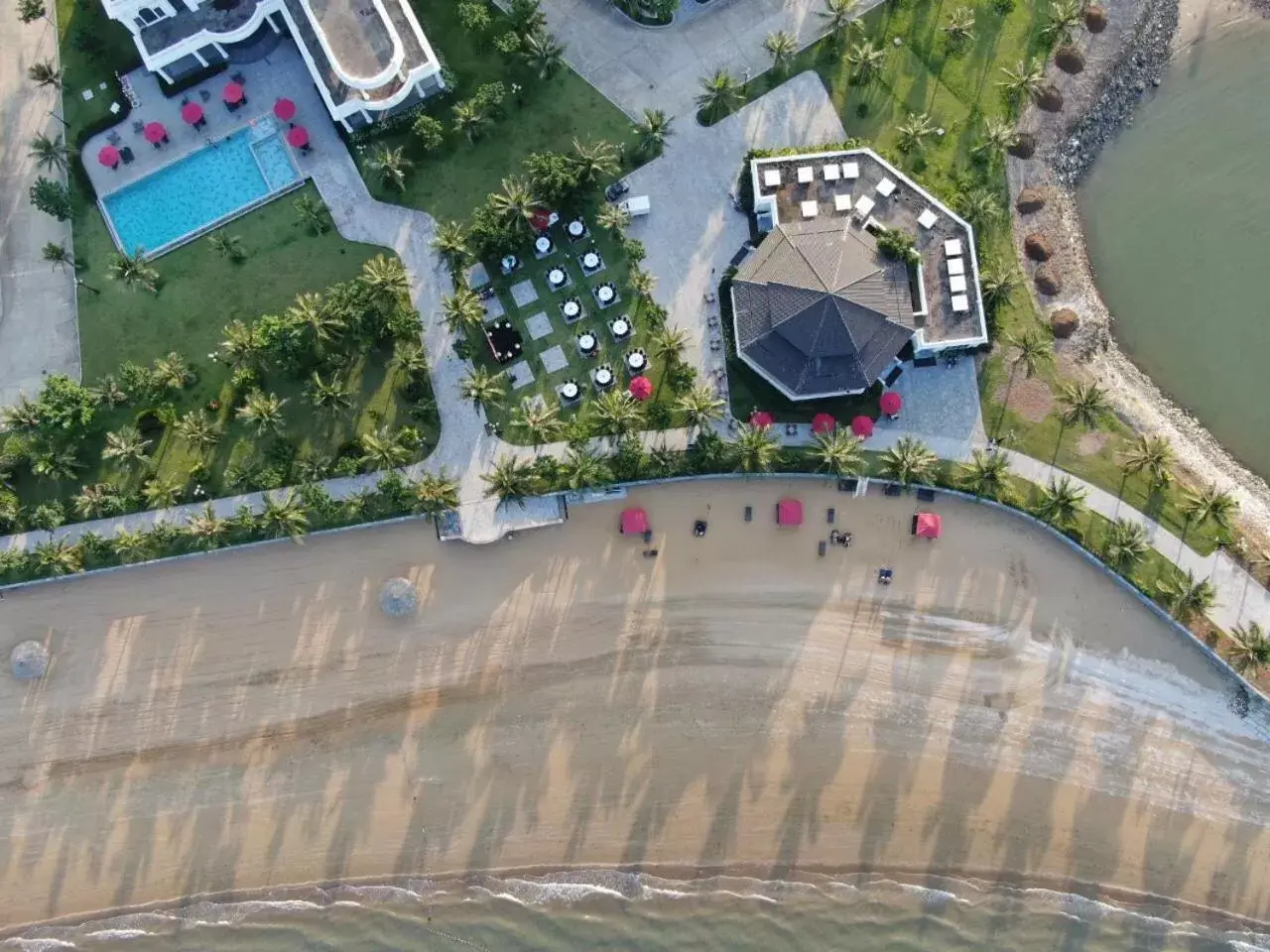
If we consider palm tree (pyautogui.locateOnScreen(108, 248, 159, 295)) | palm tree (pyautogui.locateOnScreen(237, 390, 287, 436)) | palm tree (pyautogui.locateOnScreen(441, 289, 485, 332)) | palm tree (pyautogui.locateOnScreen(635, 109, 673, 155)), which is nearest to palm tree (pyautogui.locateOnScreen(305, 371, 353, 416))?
palm tree (pyautogui.locateOnScreen(237, 390, 287, 436))

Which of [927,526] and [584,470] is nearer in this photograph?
[584,470]

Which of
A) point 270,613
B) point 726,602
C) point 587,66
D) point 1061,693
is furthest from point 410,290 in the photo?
point 1061,693

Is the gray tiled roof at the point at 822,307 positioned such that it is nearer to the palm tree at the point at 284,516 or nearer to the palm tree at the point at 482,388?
the palm tree at the point at 482,388

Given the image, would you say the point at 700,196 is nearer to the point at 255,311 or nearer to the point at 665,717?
the point at 255,311

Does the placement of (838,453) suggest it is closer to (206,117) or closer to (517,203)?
(517,203)

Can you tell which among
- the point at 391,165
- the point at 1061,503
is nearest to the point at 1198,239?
the point at 1061,503

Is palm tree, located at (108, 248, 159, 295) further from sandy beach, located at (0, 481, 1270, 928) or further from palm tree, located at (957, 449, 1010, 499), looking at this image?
palm tree, located at (957, 449, 1010, 499)

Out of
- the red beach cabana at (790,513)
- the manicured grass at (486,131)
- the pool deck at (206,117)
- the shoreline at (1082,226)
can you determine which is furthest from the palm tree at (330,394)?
the shoreline at (1082,226)
